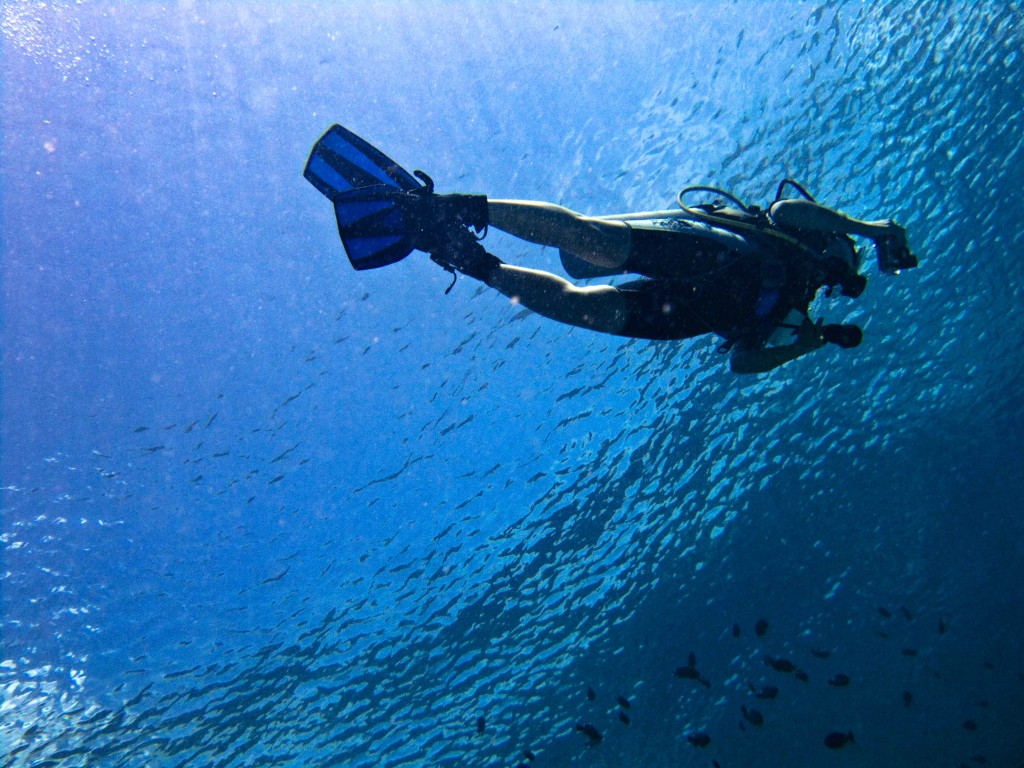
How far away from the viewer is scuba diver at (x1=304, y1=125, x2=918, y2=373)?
121 inches

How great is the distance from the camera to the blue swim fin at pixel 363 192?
122 inches

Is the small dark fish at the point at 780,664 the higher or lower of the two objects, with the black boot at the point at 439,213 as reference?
lower

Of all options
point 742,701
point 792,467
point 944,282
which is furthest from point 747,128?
point 742,701

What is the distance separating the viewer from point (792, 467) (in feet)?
55.6

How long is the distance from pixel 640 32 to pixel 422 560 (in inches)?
464

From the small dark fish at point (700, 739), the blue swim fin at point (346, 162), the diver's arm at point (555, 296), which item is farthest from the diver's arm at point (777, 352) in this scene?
the small dark fish at point (700, 739)

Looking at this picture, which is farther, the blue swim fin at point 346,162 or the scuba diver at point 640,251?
the blue swim fin at point 346,162

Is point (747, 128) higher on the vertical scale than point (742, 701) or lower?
higher

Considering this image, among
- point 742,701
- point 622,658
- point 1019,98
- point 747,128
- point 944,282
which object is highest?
point 747,128

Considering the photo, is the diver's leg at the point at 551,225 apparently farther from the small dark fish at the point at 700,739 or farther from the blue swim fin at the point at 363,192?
the small dark fish at the point at 700,739

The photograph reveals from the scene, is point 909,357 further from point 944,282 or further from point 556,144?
point 556,144

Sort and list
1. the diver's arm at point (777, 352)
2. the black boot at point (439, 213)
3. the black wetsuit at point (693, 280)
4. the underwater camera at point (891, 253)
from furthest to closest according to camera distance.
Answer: the underwater camera at point (891, 253) → the diver's arm at point (777, 352) → the black wetsuit at point (693, 280) → the black boot at point (439, 213)

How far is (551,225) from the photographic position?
3.04 metres

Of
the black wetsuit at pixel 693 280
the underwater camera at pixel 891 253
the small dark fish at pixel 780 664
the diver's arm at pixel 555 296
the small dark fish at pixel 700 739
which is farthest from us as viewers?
the small dark fish at pixel 780 664
